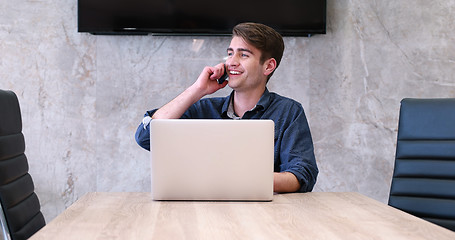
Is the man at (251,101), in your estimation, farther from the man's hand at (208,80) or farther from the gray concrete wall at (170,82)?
the gray concrete wall at (170,82)

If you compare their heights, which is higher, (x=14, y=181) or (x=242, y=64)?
(x=242, y=64)

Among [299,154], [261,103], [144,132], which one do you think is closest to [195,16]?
[261,103]

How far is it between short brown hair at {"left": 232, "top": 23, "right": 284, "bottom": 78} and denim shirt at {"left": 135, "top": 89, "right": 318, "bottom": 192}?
0.17m

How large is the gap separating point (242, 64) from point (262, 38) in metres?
0.14

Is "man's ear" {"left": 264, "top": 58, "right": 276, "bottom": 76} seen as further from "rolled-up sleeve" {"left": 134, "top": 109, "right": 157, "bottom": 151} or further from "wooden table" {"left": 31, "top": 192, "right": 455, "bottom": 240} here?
"wooden table" {"left": 31, "top": 192, "right": 455, "bottom": 240}

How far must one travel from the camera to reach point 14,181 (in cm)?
154

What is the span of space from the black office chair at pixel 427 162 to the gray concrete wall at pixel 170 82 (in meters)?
1.37

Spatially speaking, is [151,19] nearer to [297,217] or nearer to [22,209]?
[22,209]

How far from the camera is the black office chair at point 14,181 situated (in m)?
1.42

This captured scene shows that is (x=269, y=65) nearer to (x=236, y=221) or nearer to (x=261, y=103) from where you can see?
(x=261, y=103)

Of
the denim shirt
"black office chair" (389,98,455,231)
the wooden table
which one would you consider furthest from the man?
the wooden table

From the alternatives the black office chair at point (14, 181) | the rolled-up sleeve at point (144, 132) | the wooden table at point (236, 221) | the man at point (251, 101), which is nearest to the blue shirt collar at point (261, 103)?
the man at point (251, 101)

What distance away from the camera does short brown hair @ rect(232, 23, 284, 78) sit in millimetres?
2054

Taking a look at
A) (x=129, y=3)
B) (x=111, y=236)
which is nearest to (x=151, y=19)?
(x=129, y=3)
